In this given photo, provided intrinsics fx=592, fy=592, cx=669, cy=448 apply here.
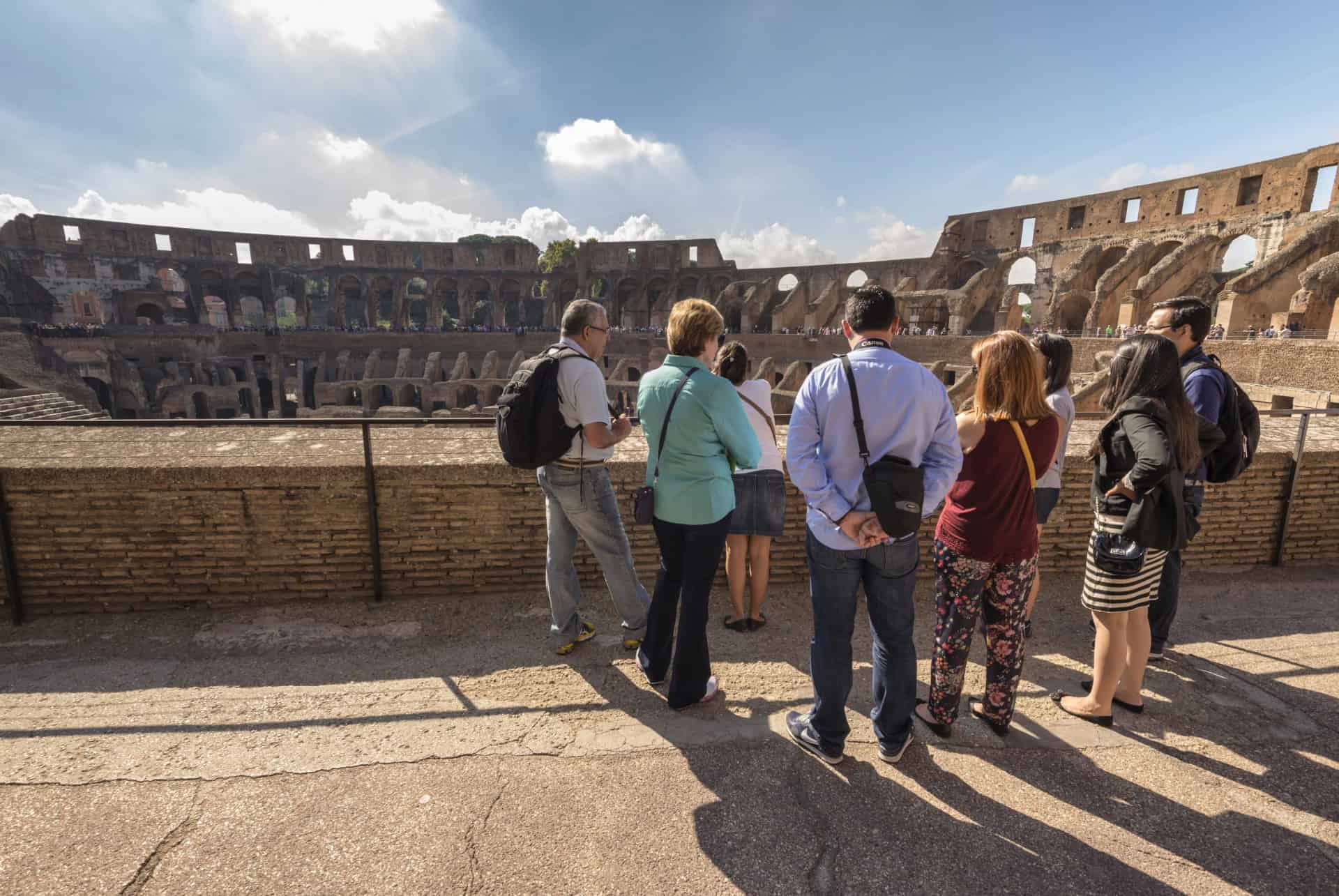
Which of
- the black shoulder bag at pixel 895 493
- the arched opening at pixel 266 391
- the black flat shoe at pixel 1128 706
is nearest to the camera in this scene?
the black shoulder bag at pixel 895 493

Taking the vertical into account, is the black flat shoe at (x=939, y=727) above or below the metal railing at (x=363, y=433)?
below

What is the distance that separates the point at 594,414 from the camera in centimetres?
270

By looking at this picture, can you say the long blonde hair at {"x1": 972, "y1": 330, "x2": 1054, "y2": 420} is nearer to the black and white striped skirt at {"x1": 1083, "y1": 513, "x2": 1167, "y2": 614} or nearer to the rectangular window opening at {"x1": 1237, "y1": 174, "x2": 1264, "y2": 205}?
the black and white striped skirt at {"x1": 1083, "y1": 513, "x2": 1167, "y2": 614}

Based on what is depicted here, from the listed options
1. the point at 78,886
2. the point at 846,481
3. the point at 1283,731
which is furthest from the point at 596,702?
the point at 1283,731

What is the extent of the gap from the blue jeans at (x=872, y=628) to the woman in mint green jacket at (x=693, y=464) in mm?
436

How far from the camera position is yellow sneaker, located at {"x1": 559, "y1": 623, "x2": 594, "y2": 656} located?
2996 mm

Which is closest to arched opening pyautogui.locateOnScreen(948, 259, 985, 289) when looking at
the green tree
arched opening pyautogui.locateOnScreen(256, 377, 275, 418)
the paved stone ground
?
the green tree

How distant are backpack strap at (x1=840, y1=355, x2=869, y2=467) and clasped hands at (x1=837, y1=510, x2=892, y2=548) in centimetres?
18

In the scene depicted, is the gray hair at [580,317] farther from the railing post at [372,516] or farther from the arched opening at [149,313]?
the arched opening at [149,313]

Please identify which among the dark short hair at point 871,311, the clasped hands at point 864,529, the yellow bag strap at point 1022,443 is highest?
the dark short hair at point 871,311

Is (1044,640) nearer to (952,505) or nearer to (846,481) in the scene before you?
(952,505)

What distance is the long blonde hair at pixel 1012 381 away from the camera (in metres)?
2.19

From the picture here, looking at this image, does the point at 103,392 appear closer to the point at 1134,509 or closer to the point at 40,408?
the point at 40,408

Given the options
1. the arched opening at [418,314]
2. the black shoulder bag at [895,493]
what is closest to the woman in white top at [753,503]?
the black shoulder bag at [895,493]
